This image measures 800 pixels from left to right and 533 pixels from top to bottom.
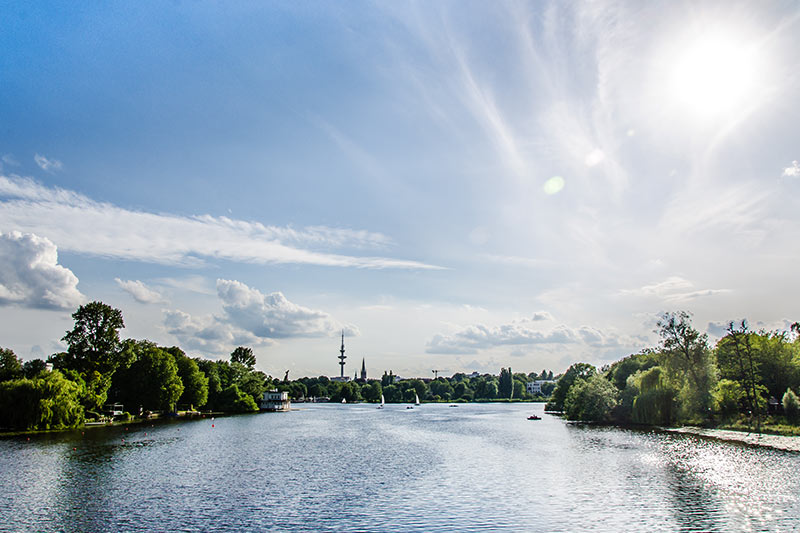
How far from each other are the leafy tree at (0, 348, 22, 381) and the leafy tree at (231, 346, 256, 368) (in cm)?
7421

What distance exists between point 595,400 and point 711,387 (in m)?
23.2

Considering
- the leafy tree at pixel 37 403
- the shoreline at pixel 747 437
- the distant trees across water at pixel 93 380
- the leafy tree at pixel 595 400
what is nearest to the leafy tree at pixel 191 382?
the distant trees across water at pixel 93 380

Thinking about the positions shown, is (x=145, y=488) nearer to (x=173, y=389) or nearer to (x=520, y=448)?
(x=520, y=448)

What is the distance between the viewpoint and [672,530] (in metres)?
27.0

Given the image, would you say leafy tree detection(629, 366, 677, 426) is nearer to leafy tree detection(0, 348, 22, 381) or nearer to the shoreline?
the shoreline

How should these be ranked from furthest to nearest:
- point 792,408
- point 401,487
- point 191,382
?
point 191,382
point 792,408
point 401,487

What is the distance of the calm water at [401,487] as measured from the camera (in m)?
29.3

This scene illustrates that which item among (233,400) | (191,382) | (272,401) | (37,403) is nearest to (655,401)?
(37,403)

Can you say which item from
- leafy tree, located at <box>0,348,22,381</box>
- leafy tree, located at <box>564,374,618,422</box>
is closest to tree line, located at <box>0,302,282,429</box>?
leafy tree, located at <box>0,348,22,381</box>

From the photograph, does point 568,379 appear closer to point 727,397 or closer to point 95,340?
point 727,397

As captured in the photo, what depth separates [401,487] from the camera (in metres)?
39.5

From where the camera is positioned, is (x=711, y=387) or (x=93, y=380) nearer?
(x=711, y=387)

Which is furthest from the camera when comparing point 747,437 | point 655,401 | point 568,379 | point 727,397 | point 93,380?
point 568,379

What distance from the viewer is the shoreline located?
56.4 m
